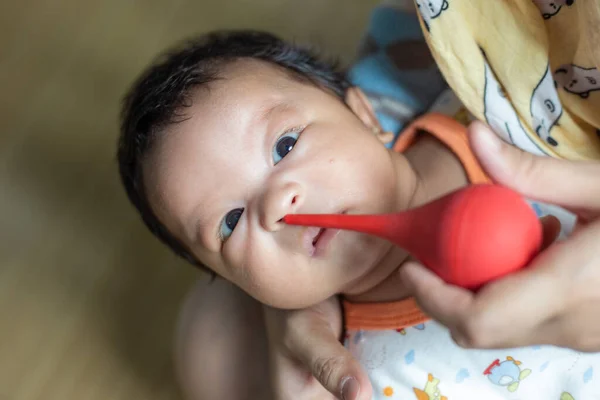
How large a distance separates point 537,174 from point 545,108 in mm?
168

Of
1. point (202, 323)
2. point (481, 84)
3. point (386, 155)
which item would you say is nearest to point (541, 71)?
point (481, 84)

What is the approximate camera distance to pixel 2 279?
1182 mm

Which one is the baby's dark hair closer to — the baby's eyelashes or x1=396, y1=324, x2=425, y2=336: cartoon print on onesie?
the baby's eyelashes

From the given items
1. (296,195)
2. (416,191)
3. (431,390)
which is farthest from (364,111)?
(431,390)

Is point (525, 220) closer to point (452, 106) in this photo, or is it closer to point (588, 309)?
point (588, 309)

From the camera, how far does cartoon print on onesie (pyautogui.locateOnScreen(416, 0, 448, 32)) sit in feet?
2.01

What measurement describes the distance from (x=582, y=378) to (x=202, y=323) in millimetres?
483

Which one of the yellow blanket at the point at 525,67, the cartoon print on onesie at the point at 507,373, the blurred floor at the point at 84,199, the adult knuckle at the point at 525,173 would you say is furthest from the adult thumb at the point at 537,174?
the blurred floor at the point at 84,199

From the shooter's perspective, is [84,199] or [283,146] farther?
[84,199]

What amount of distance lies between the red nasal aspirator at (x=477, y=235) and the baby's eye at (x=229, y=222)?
0.83ft

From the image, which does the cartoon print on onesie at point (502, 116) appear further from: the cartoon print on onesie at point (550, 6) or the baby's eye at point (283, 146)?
the baby's eye at point (283, 146)

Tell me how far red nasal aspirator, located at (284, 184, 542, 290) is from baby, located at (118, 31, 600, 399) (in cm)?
19

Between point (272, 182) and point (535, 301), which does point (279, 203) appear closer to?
point (272, 182)

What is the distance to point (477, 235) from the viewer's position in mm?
413
